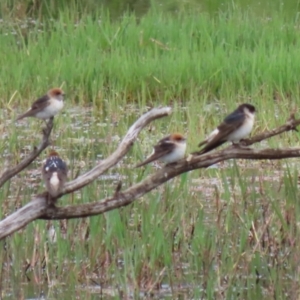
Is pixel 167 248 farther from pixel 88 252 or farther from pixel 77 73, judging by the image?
pixel 77 73

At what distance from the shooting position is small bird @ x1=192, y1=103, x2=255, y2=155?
18.9ft

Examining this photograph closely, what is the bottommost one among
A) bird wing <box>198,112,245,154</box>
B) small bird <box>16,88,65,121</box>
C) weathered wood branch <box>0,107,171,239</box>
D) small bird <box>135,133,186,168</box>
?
weathered wood branch <box>0,107,171,239</box>

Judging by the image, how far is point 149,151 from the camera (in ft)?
28.1

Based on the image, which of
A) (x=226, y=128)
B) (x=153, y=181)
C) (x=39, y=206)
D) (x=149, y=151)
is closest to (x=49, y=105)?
(x=226, y=128)

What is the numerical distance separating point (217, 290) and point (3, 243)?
49.9 inches

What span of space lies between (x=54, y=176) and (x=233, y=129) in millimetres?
1244

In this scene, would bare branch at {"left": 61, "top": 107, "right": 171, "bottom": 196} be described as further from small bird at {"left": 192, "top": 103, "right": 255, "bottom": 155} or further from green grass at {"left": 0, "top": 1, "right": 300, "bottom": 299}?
green grass at {"left": 0, "top": 1, "right": 300, "bottom": 299}

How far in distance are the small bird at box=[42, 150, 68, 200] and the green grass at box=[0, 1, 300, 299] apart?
0.96 m

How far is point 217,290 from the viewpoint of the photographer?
6055 mm

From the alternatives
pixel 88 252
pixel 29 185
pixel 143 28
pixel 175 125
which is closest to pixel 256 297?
pixel 88 252

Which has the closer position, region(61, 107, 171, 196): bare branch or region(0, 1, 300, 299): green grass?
region(61, 107, 171, 196): bare branch

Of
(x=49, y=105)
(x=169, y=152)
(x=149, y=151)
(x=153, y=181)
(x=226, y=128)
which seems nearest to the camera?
(x=153, y=181)

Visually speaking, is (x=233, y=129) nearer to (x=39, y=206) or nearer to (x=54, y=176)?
(x=54, y=176)

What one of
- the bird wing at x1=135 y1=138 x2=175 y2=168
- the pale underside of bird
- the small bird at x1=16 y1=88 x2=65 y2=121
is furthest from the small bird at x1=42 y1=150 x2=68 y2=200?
the small bird at x1=16 y1=88 x2=65 y2=121
